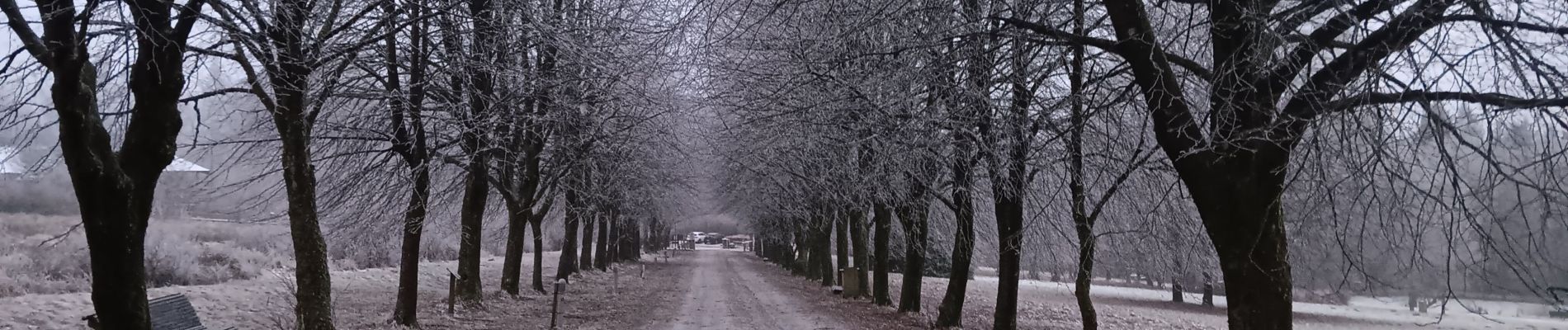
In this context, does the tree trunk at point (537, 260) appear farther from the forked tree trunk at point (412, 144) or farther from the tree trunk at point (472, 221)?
the forked tree trunk at point (412, 144)

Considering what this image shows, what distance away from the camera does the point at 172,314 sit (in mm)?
9117

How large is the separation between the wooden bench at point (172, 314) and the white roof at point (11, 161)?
160 cm

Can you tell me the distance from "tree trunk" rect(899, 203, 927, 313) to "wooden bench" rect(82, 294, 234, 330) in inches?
409

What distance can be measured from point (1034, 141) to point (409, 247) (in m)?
8.93

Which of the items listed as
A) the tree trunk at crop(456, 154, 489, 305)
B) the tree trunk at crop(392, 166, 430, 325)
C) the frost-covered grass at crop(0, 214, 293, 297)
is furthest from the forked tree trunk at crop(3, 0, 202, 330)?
the frost-covered grass at crop(0, 214, 293, 297)

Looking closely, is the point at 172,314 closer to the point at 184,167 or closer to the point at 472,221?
the point at 184,167

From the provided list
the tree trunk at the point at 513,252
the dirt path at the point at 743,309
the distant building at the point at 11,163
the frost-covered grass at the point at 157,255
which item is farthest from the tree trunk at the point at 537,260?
the distant building at the point at 11,163

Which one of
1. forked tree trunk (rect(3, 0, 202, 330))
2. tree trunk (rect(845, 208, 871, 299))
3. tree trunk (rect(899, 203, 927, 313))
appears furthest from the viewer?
tree trunk (rect(845, 208, 871, 299))

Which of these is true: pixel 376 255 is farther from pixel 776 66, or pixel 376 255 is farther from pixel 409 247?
pixel 776 66

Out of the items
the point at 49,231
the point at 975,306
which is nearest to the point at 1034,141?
the point at 975,306

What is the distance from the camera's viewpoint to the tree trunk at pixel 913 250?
16.8 metres

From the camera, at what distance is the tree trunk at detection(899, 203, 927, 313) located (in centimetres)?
1677

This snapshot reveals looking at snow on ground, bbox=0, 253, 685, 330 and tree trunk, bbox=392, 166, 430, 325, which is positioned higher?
tree trunk, bbox=392, 166, 430, 325

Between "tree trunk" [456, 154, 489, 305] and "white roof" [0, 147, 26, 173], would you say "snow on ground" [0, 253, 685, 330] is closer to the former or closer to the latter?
"tree trunk" [456, 154, 489, 305]
